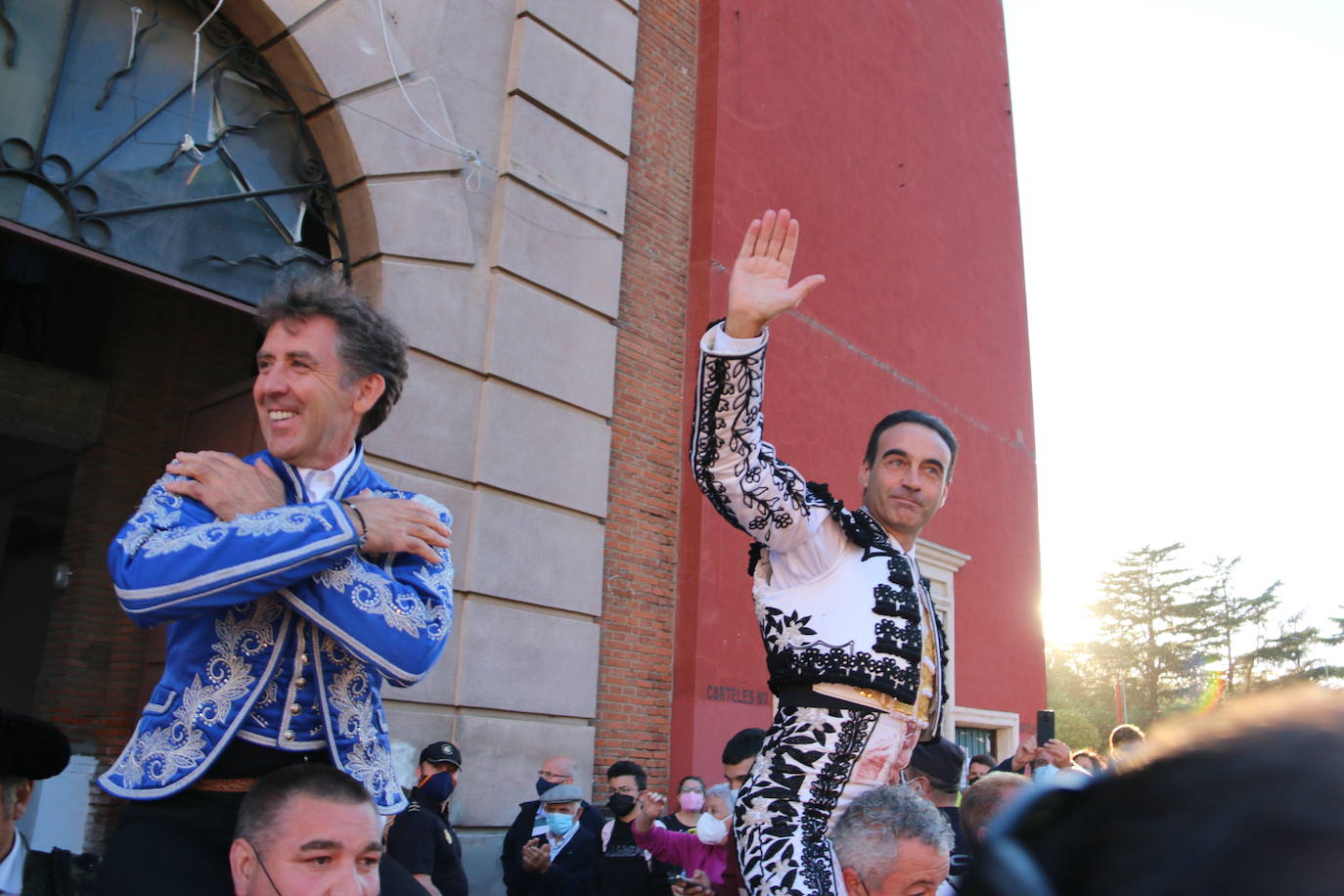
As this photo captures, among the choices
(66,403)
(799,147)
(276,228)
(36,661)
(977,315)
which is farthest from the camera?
(977,315)

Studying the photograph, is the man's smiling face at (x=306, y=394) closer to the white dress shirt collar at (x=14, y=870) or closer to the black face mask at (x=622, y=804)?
the white dress shirt collar at (x=14, y=870)

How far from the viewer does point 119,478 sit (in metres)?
8.23

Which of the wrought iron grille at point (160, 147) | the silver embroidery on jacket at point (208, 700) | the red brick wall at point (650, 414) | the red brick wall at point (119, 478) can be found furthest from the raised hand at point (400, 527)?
the red brick wall at point (119, 478)

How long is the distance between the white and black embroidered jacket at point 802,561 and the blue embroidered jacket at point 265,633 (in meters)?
0.85

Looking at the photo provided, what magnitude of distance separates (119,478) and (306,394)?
265 inches

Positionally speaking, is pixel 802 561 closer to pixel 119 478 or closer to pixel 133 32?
pixel 133 32

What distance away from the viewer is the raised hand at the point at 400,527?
220cm

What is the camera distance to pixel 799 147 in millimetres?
10359

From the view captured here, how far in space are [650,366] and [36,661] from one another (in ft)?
19.5

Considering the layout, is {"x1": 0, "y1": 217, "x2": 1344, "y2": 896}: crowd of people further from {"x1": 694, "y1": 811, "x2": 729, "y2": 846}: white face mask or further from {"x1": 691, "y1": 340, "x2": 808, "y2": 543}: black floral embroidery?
{"x1": 694, "y1": 811, "x2": 729, "y2": 846}: white face mask

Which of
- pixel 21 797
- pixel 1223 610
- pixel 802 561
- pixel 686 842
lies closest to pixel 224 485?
pixel 21 797

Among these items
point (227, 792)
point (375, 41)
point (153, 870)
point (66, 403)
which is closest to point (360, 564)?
point (227, 792)

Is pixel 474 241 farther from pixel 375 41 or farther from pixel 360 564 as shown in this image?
pixel 360 564

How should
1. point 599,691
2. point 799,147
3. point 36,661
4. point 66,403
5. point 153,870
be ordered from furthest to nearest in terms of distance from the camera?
point 799,147, point 36,661, point 66,403, point 599,691, point 153,870
